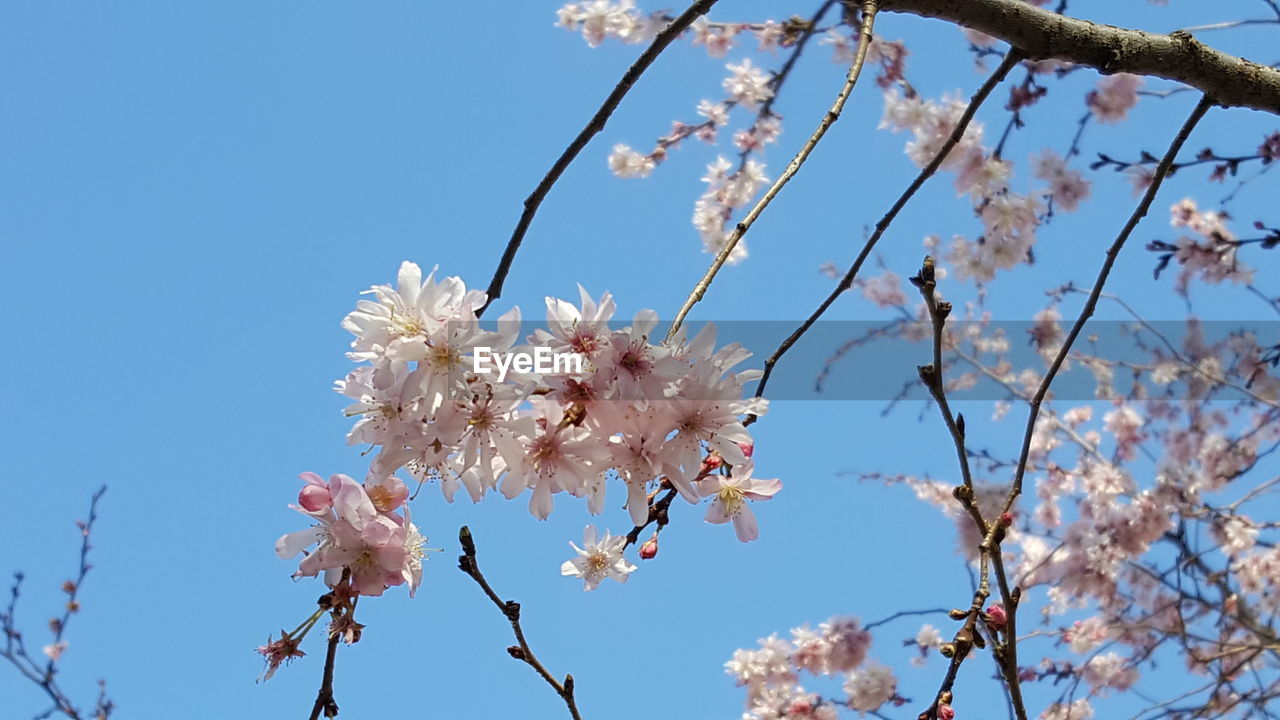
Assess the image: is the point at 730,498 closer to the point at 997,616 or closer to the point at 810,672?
the point at 997,616

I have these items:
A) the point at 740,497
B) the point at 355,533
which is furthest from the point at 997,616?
the point at 355,533

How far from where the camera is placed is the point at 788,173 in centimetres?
133

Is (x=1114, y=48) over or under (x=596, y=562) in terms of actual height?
over

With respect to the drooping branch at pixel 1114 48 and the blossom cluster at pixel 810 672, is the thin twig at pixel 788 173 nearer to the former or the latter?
the drooping branch at pixel 1114 48

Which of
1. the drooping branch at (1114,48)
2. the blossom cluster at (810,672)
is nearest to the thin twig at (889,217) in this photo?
the drooping branch at (1114,48)

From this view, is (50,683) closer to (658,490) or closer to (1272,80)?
(658,490)

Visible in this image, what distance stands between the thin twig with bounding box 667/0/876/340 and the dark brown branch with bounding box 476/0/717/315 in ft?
0.82

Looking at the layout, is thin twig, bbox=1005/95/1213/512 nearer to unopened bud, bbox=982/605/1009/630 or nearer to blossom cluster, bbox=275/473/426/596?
A: unopened bud, bbox=982/605/1009/630

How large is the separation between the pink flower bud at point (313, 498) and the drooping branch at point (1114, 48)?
1.31m

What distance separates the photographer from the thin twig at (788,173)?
1140 mm

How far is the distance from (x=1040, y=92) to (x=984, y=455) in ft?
8.24

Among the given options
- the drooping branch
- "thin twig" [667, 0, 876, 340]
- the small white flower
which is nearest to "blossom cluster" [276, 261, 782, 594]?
"thin twig" [667, 0, 876, 340]

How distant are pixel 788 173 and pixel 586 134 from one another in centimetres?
32

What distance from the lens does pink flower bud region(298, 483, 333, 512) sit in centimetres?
132
